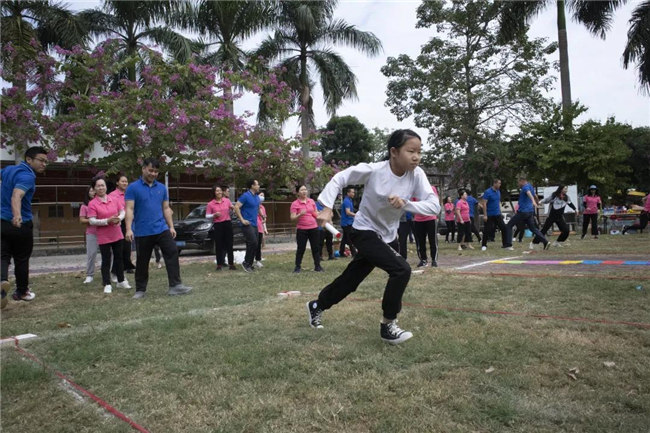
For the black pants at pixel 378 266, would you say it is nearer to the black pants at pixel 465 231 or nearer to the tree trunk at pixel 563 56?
the black pants at pixel 465 231

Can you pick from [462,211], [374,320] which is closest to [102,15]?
[462,211]

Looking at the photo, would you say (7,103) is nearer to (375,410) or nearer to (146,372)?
(146,372)

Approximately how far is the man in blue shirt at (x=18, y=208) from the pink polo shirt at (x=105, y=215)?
4.57 feet

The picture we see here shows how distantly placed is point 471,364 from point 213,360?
185 cm

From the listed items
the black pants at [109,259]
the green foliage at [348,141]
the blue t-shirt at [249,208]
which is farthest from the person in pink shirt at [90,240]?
the green foliage at [348,141]

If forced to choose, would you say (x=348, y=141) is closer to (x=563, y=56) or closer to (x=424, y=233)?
(x=563, y=56)

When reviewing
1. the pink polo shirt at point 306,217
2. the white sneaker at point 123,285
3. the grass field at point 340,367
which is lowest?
the grass field at point 340,367

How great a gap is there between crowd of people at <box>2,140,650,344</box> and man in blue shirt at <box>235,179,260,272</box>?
0.07 feet

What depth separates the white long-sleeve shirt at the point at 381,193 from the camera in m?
4.02

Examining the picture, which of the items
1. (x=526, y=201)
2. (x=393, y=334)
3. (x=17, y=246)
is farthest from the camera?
(x=526, y=201)

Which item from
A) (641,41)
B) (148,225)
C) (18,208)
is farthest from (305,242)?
(641,41)

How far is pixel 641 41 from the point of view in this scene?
21.4 m

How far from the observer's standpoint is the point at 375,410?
261cm

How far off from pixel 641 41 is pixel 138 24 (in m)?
22.8
